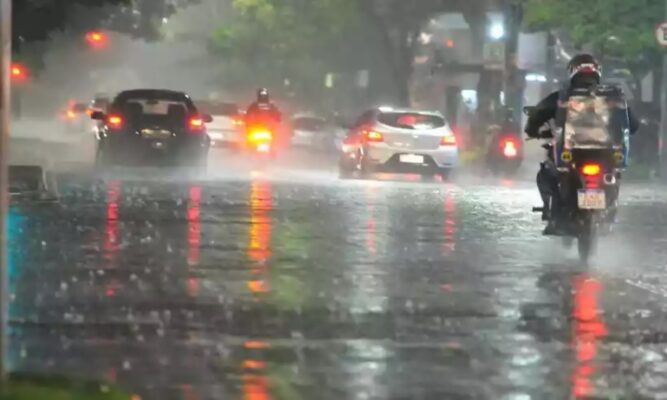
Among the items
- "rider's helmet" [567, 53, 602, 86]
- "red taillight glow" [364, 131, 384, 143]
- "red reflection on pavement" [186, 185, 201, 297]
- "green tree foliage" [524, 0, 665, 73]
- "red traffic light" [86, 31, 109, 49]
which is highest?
"red traffic light" [86, 31, 109, 49]

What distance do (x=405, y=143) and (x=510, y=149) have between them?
6624 mm

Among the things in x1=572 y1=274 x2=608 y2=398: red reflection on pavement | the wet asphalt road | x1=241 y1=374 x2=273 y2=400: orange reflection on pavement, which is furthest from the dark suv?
x1=241 y1=374 x2=273 y2=400: orange reflection on pavement

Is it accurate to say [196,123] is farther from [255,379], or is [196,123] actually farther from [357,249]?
[255,379]

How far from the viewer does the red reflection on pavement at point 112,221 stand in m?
16.4

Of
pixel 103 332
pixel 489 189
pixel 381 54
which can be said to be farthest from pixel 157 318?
pixel 381 54

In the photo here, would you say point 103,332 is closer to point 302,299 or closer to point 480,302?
point 302,299

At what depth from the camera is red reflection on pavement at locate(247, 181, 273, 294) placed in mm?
14066

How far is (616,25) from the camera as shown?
1556 inches

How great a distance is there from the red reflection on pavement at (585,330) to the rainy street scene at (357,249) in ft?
0.11

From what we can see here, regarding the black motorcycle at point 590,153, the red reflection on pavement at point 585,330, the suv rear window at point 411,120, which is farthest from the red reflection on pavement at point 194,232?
the suv rear window at point 411,120

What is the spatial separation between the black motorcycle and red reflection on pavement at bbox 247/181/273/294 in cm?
322

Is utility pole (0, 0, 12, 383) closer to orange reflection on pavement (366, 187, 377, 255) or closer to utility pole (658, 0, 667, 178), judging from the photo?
orange reflection on pavement (366, 187, 377, 255)

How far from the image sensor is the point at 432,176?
1356 inches

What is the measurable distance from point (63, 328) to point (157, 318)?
2.67 feet
